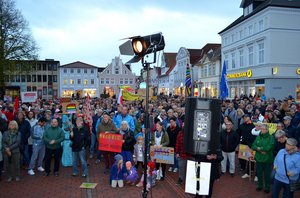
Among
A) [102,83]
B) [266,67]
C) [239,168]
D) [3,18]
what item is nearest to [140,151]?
[239,168]

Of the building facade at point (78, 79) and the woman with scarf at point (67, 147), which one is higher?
the building facade at point (78, 79)

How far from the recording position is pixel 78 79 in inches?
2606

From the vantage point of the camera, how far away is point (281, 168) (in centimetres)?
568

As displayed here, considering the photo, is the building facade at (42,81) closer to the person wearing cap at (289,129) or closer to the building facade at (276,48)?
the building facade at (276,48)

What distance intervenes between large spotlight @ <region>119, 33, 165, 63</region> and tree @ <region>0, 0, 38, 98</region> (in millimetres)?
28965

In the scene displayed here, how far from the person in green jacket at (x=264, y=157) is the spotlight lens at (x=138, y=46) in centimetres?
419

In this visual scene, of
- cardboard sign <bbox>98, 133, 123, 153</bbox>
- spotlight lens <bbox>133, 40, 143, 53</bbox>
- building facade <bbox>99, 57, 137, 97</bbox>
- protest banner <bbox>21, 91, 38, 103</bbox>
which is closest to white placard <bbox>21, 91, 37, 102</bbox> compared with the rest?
protest banner <bbox>21, 91, 38, 103</bbox>

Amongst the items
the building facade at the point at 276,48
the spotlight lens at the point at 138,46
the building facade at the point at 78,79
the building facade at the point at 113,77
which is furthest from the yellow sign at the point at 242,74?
the building facade at the point at 78,79

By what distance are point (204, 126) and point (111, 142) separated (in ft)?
13.9

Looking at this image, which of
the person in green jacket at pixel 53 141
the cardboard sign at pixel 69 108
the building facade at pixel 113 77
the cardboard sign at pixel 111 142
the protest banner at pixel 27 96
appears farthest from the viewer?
the building facade at pixel 113 77

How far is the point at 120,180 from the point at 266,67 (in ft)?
82.8

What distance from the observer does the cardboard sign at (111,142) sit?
8273 millimetres

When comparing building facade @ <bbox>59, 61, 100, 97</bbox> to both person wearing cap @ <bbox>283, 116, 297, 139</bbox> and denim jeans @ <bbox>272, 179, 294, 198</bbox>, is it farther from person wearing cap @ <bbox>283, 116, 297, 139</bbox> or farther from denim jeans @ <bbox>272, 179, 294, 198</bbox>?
denim jeans @ <bbox>272, 179, 294, 198</bbox>

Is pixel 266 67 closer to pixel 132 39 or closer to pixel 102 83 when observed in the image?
pixel 132 39
